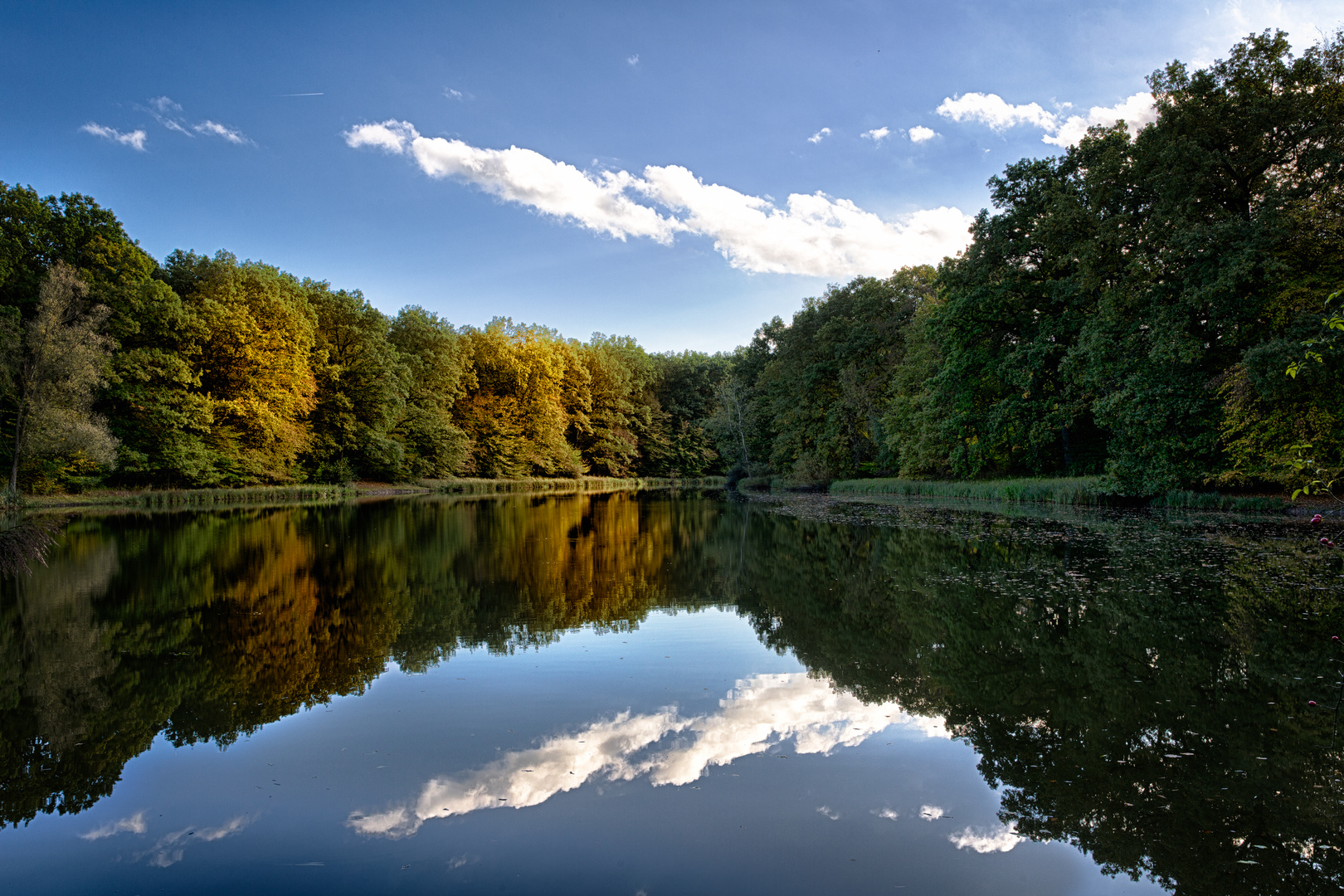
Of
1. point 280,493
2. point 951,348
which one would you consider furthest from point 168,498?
point 951,348

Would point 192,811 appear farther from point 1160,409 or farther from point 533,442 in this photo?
point 533,442

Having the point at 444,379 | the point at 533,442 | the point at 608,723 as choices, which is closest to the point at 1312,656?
the point at 608,723

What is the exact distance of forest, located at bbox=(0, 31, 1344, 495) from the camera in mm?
17734

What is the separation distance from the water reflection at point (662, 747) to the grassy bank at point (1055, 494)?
19425 millimetres

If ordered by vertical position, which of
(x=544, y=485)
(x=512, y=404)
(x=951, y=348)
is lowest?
(x=544, y=485)

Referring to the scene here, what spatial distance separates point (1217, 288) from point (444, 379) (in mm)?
39604

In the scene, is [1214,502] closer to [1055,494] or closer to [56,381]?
[1055,494]

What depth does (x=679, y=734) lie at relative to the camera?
4676 mm

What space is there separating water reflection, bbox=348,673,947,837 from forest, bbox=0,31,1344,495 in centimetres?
300

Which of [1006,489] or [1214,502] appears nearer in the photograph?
[1214,502]

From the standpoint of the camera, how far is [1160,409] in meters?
19.5

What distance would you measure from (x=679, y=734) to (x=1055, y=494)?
23439 millimetres

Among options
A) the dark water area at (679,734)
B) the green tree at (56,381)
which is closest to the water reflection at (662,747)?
the dark water area at (679,734)

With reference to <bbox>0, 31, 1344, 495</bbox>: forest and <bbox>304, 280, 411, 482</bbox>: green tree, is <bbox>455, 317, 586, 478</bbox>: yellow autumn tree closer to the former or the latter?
<bbox>0, 31, 1344, 495</bbox>: forest
